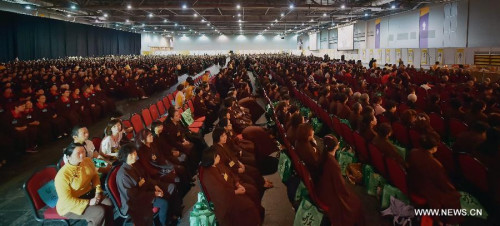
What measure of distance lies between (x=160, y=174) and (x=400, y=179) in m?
3.16

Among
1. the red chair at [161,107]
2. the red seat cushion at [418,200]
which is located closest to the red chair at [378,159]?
the red seat cushion at [418,200]

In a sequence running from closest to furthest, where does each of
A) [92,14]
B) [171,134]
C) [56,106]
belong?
[171,134]
[56,106]
[92,14]

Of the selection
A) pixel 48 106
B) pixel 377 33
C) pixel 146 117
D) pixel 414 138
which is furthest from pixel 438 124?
pixel 377 33

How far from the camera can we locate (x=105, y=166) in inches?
194

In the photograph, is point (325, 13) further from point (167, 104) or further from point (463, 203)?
point (463, 203)

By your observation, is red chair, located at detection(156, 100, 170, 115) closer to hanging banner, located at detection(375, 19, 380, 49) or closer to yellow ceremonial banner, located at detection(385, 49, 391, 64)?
yellow ceremonial banner, located at detection(385, 49, 391, 64)

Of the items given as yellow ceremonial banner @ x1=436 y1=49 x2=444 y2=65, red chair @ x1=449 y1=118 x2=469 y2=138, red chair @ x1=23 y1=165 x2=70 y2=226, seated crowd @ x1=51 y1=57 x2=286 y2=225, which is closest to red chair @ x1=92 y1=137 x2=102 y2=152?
seated crowd @ x1=51 y1=57 x2=286 y2=225

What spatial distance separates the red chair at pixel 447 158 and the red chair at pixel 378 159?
83 cm

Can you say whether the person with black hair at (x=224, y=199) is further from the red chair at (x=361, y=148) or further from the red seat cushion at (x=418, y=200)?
the red chair at (x=361, y=148)

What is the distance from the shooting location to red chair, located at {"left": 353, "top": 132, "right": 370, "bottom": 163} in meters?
5.20

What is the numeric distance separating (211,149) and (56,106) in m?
7.82

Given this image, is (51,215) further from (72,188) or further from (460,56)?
(460,56)

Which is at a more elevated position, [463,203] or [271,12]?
[271,12]

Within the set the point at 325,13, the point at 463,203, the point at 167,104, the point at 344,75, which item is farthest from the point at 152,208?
the point at 325,13
